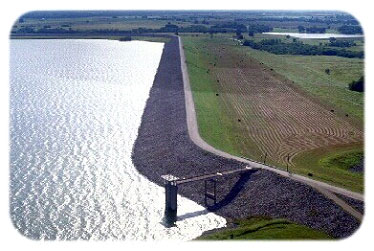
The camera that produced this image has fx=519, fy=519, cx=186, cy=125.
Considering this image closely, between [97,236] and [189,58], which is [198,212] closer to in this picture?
[97,236]

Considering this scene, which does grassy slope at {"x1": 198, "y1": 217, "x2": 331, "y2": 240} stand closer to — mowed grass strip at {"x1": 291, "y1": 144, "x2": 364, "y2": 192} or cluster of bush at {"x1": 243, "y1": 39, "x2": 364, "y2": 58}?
mowed grass strip at {"x1": 291, "y1": 144, "x2": 364, "y2": 192}

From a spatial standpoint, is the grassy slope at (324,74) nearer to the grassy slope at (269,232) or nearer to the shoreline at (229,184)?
the shoreline at (229,184)

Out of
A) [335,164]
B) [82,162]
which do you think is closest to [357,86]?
[335,164]

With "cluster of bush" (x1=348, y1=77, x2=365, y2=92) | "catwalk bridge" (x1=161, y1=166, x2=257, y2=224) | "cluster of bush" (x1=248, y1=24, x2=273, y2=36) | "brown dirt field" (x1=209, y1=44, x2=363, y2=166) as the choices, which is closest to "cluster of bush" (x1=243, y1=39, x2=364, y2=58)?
"cluster of bush" (x1=248, y1=24, x2=273, y2=36)

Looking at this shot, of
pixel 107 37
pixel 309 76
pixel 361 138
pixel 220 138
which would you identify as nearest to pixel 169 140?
pixel 220 138

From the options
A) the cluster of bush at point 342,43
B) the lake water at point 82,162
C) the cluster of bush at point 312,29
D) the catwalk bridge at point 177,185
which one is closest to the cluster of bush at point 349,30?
the cluster of bush at point 312,29
